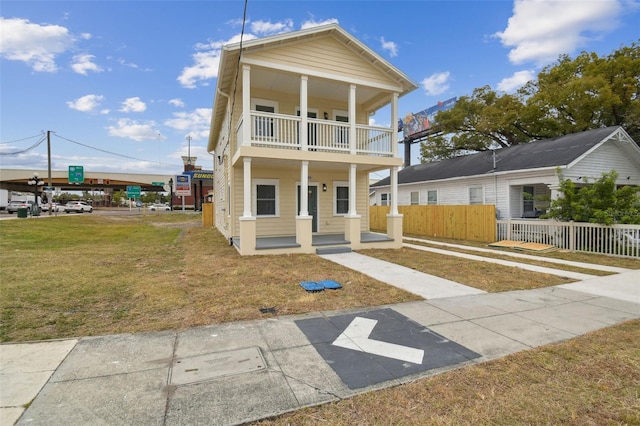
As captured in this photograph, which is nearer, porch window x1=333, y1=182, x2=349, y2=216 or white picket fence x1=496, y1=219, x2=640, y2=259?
white picket fence x1=496, y1=219, x2=640, y2=259

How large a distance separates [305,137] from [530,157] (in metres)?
11.9

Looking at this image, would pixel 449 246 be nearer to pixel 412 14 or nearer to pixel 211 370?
pixel 412 14

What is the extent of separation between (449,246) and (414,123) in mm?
22250

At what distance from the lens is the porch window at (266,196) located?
12.6 metres

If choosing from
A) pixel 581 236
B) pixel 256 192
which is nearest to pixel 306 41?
pixel 256 192

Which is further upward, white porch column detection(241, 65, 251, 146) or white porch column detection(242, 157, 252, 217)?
white porch column detection(241, 65, 251, 146)

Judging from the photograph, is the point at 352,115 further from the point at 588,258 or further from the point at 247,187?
the point at 588,258

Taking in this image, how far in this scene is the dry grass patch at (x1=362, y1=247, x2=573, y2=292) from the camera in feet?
22.3

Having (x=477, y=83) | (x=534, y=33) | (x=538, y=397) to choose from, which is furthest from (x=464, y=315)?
(x=477, y=83)

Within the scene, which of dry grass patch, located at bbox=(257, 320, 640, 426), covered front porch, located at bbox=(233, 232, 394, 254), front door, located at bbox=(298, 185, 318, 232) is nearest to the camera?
dry grass patch, located at bbox=(257, 320, 640, 426)

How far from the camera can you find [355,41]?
11555mm

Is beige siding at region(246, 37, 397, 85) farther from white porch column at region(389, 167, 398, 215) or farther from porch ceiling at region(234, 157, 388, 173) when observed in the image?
white porch column at region(389, 167, 398, 215)

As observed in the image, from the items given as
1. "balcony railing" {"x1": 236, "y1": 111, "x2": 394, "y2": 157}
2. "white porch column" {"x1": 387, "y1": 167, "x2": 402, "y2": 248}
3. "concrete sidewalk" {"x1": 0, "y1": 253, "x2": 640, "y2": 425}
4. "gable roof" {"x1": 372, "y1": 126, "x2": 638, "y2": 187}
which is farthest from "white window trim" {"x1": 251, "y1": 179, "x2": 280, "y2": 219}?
"gable roof" {"x1": 372, "y1": 126, "x2": 638, "y2": 187}

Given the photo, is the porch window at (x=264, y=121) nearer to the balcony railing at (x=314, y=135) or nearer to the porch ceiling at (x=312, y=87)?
the balcony railing at (x=314, y=135)
